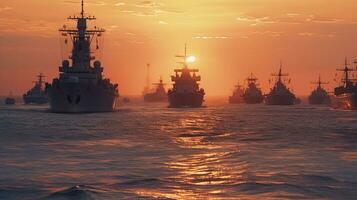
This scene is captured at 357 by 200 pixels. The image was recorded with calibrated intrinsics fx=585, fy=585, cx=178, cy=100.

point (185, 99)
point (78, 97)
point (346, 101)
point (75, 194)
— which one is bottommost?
point (75, 194)

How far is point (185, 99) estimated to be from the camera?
19362 centimetres

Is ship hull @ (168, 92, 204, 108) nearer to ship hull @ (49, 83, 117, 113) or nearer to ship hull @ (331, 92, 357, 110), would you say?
ship hull @ (331, 92, 357, 110)

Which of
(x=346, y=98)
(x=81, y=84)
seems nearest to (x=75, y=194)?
(x=81, y=84)

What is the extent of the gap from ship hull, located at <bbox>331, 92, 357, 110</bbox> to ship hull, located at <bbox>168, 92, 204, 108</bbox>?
4557 cm

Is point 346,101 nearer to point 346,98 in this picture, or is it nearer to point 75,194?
point 346,98

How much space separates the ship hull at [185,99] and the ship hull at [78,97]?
215ft

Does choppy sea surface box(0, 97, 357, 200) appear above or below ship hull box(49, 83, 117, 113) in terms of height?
below

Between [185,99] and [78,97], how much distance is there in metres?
76.3

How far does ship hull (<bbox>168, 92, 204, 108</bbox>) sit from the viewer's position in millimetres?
192250

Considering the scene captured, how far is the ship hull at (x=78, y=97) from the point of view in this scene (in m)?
120

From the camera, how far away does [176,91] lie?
193 meters

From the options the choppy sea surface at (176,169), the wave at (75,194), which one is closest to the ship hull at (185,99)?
the choppy sea surface at (176,169)

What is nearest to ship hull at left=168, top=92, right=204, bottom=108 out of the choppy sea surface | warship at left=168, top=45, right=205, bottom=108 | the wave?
warship at left=168, top=45, right=205, bottom=108

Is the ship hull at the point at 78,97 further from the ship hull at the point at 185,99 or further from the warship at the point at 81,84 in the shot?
the ship hull at the point at 185,99
